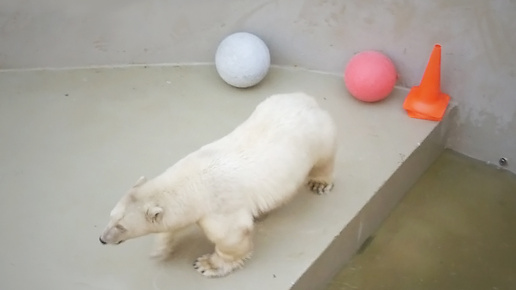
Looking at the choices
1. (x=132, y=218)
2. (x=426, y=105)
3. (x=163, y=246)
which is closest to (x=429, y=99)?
(x=426, y=105)

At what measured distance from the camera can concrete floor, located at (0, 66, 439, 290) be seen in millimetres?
1934

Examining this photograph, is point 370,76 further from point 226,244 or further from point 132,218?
point 132,218

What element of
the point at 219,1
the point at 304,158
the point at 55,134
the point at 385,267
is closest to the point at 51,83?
the point at 55,134

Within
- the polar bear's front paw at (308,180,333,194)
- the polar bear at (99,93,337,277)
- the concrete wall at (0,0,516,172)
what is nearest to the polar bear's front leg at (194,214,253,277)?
the polar bear at (99,93,337,277)

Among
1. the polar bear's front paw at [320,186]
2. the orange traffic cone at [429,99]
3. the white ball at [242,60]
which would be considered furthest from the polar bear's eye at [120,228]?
the orange traffic cone at [429,99]

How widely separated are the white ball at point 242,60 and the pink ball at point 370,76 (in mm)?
373

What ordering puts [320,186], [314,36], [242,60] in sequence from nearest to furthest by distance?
[320,186] < [242,60] < [314,36]

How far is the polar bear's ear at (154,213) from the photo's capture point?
1.71m

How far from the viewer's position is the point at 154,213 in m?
1.71

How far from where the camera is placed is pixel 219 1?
2848mm

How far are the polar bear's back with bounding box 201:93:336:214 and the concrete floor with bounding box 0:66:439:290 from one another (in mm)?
→ 224

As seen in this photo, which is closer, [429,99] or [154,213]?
[154,213]

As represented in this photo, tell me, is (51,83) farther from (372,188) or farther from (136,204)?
(372,188)

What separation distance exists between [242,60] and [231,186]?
0.99m
